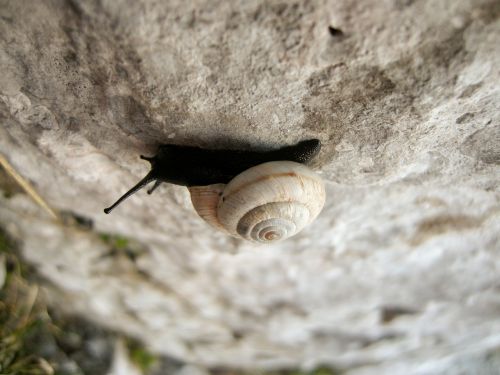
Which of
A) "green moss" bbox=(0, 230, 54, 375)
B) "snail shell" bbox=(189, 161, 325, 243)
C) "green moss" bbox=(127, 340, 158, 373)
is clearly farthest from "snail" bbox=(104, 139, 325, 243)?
"green moss" bbox=(127, 340, 158, 373)

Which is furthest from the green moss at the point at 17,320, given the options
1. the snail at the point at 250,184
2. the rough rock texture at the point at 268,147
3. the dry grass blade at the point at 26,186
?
the snail at the point at 250,184

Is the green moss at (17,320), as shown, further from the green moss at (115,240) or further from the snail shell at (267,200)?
the snail shell at (267,200)

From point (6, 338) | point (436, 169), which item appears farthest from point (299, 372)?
point (436, 169)

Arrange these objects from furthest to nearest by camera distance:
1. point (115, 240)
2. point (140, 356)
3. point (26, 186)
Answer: point (140, 356), point (115, 240), point (26, 186)

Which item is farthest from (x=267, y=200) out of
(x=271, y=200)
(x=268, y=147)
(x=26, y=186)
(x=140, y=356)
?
(x=140, y=356)

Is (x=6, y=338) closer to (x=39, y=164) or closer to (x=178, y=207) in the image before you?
(x=39, y=164)

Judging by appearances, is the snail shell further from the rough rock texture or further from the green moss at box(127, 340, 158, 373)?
the green moss at box(127, 340, 158, 373)

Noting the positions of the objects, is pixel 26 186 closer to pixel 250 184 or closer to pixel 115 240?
pixel 115 240
